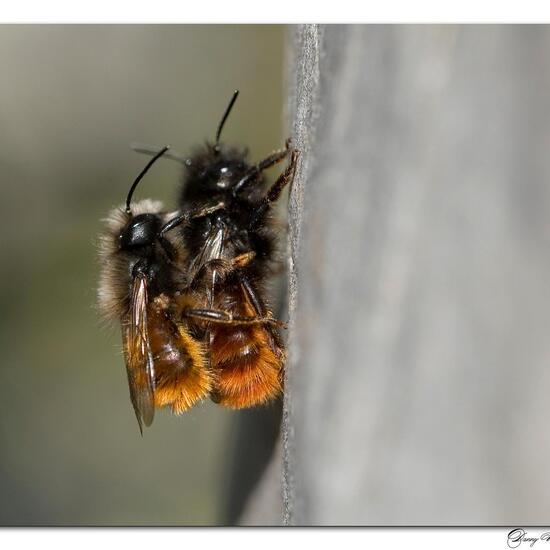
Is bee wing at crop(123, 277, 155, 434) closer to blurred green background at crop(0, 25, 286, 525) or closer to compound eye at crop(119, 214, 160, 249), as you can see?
compound eye at crop(119, 214, 160, 249)

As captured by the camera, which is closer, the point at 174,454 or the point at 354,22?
the point at 354,22

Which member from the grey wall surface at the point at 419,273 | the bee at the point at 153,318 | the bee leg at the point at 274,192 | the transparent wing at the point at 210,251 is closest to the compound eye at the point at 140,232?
the bee at the point at 153,318

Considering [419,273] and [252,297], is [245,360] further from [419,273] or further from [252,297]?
[419,273]

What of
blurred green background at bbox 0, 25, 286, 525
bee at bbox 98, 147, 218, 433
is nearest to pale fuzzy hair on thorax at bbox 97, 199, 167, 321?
bee at bbox 98, 147, 218, 433

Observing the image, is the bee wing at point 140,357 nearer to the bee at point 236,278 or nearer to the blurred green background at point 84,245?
the bee at point 236,278

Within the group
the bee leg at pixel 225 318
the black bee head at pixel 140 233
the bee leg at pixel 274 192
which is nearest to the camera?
the bee leg at pixel 274 192

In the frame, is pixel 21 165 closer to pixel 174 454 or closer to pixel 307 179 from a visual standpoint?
pixel 174 454
